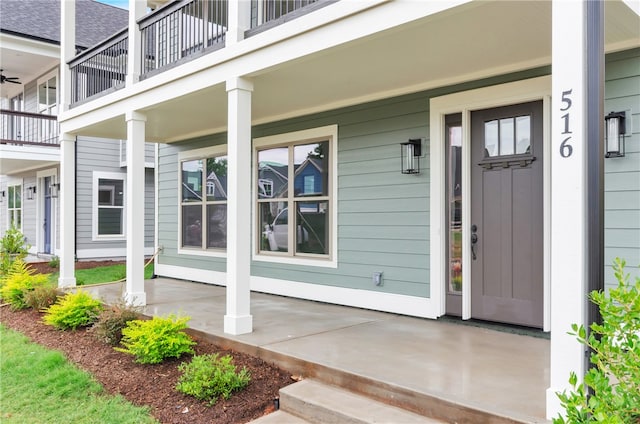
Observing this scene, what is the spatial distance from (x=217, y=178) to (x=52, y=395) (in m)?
4.81

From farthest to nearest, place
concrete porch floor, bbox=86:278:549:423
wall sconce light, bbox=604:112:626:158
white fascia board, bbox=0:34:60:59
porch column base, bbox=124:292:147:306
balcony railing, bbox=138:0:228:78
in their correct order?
white fascia board, bbox=0:34:60:59, porch column base, bbox=124:292:147:306, balcony railing, bbox=138:0:228:78, wall sconce light, bbox=604:112:626:158, concrete porch floor, bbox=86:278:549:423

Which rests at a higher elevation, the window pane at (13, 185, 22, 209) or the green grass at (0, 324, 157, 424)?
the window pane at (13, 185, 22, 209)

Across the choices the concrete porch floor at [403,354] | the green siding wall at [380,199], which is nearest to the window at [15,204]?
the concrete porch floor at [403,354]

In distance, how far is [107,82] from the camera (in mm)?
7594

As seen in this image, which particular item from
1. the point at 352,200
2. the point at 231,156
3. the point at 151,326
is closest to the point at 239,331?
the point at 151,326

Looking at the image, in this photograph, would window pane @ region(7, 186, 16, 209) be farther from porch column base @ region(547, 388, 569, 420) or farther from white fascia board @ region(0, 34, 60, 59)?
porch column base @ region(547, 388, 569, 420)

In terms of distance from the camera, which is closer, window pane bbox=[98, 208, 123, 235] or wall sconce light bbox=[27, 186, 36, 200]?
window pane bbox=[98, 208, 123, 235]

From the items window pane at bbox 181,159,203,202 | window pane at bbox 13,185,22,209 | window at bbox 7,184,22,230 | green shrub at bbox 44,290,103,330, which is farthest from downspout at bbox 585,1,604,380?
window pane at bbox 13,185,22,209

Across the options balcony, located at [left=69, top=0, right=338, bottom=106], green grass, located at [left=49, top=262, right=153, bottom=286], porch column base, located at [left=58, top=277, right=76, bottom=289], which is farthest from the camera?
green grass, located at [left=49, top=262, right=153, bottom=286]

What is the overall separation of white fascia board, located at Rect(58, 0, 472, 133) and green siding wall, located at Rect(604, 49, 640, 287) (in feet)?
5.80

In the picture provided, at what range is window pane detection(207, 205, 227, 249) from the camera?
7965 mm

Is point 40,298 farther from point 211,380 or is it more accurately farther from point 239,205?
point 211,380

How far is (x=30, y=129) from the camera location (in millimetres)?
13875

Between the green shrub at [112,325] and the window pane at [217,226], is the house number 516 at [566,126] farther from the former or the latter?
the window pane at [217,226]
